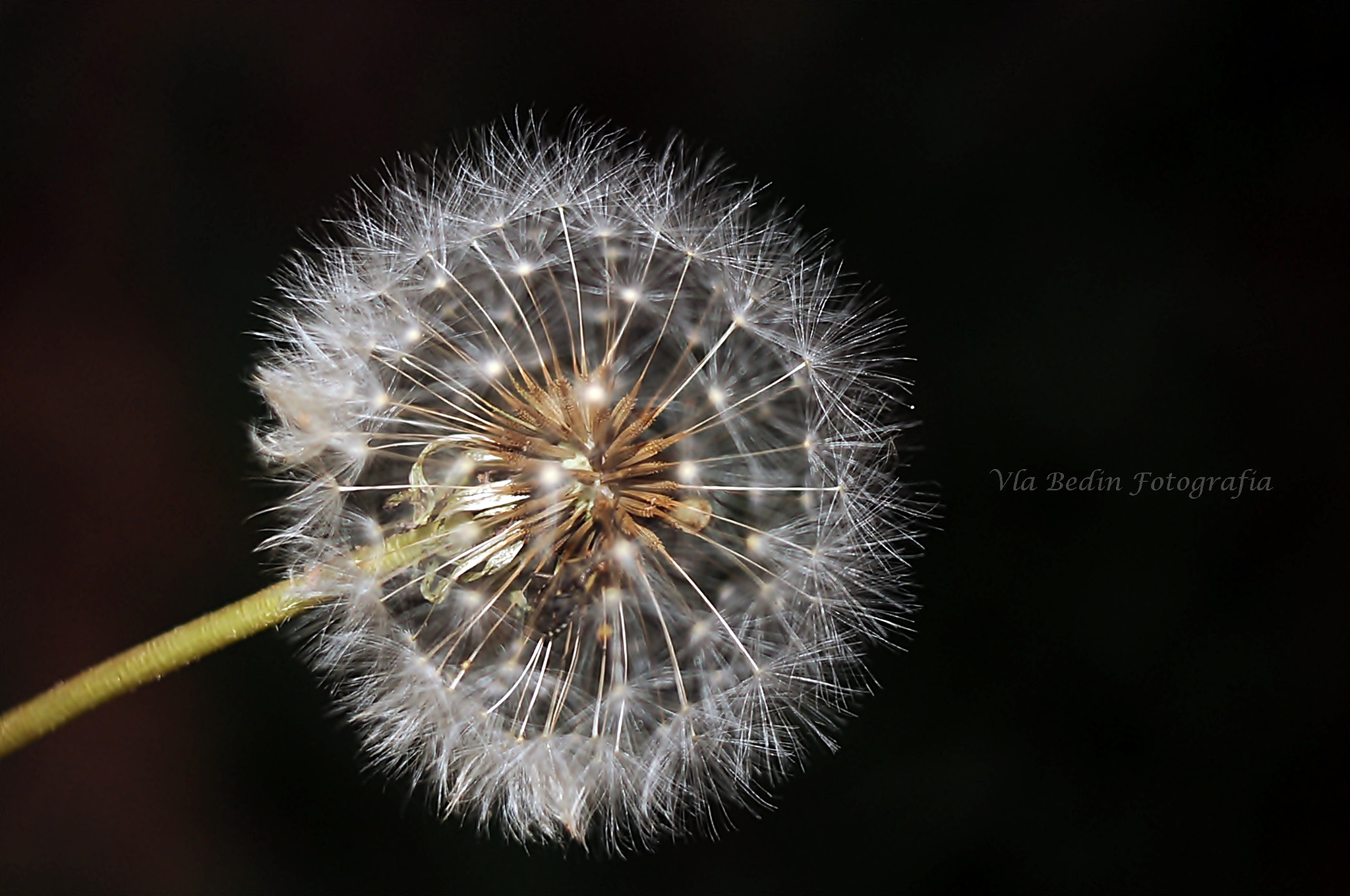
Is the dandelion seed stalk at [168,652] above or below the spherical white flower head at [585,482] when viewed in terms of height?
below

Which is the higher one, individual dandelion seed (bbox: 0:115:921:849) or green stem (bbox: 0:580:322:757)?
individual dandelion seed (bbox: 0:115:921:849)

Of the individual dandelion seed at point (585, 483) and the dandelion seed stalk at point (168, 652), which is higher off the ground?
the individual dandelion seed at point (585, 483)

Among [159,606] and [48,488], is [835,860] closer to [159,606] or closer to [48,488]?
[159,606]

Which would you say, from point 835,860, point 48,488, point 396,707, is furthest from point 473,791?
point 48,488

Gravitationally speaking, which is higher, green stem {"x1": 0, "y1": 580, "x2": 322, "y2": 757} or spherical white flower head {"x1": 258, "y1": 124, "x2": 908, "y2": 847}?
spherical white flower head {"x1": 258, "y1": 124, "x2": 908, "y2": 847}

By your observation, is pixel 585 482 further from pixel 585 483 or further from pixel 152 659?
pixel 152 659
